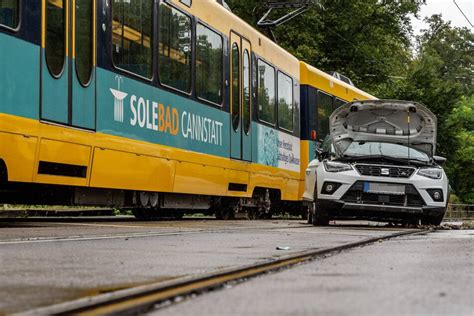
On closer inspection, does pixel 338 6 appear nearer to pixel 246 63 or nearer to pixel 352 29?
pixel 352 29

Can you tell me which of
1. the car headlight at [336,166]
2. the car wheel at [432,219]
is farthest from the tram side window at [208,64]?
the car wheel at [432,219]

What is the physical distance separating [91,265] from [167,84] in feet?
27.8

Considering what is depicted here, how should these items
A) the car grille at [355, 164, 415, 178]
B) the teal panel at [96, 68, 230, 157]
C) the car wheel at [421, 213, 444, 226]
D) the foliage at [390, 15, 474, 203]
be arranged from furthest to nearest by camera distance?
the foliage at [390, 15, 474, 203]
the car wheel at [421, 213, 444, 226]
the car grille at [355, 164, 415, 178]
the teal panel at [96, 68, 230, 157]

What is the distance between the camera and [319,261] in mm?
6434

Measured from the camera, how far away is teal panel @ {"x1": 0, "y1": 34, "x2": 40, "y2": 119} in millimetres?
9680

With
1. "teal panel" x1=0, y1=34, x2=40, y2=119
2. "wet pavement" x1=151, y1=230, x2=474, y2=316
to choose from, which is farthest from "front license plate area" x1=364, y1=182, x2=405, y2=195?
"wet pavement" x1=151, y1=230, x2=474, y2=316

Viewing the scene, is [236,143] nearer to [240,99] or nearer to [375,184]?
[240,99]

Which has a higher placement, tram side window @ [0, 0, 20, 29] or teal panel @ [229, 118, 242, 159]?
tram side window @ [0, 0, 20, 29]

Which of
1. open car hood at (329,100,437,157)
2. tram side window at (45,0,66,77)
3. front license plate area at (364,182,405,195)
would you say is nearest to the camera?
tram side window at (45,0,66,77)

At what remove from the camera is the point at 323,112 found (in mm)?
22812

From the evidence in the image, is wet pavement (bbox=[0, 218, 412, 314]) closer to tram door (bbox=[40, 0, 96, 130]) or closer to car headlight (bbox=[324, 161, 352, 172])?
tram door (bbox=[40, 0, 96, 130])

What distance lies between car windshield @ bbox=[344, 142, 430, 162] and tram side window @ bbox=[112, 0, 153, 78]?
11.5 feet

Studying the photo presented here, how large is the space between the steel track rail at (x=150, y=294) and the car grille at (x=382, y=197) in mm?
7837

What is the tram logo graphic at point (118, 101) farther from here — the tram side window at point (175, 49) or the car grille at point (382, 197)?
the car grille at point (382, 197)
